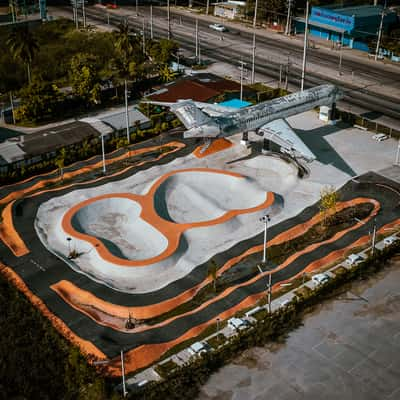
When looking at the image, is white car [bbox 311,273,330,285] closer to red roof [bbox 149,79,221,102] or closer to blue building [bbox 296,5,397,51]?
red roof [bbox 149,79,221,102]

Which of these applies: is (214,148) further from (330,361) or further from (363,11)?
(363,11)

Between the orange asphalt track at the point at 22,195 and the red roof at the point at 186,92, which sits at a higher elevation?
the red roof at the point at 186,92

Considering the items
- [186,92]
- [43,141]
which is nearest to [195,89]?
[186,92]

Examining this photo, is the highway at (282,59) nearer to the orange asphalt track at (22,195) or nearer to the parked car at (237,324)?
the orange asphalt track at (22,195)

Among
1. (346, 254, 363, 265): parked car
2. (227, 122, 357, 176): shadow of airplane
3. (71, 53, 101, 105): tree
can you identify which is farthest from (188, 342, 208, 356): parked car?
(71, 53, 101, 105): tree

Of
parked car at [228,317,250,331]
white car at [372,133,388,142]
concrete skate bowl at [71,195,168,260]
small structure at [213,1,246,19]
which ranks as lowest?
parked car at [228,317,250,331]

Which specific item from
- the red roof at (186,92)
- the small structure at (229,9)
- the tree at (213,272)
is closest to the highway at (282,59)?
the small structure at (229,9)
